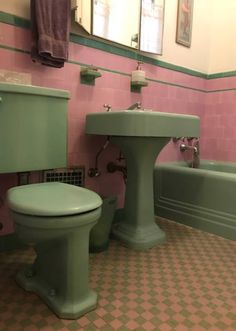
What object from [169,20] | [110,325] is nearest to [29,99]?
[110,325]

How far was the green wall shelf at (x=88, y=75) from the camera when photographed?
1.74 metres

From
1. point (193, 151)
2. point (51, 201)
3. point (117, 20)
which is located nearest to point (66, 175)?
point (51, 201)

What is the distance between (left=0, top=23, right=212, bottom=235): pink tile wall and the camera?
1.53m

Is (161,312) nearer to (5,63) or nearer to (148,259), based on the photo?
(148,259)

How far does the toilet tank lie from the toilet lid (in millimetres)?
165

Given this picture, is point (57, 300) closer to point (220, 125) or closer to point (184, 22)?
point (220, 125)

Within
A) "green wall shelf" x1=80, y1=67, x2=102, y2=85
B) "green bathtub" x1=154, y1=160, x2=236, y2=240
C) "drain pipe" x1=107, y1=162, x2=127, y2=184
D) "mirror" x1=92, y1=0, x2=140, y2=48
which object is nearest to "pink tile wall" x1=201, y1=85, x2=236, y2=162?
"green bathtub" x1=154, y1=160, x2=236, y2=240

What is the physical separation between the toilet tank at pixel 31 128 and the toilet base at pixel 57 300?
50cm

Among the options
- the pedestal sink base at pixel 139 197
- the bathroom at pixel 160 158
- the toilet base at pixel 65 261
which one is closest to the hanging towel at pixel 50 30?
the bathroom at pixel 160 158

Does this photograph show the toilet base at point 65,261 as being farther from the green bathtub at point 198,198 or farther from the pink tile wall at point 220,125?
the pink tile wall at point 220,125

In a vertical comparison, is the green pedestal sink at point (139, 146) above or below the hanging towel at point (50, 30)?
below

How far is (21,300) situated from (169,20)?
2.24 metres

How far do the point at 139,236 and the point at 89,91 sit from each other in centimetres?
98

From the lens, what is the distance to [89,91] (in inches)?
72.4
